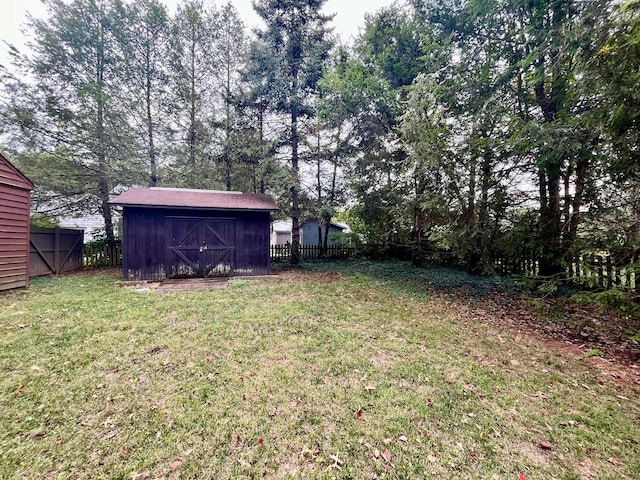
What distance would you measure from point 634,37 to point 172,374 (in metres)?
6.70

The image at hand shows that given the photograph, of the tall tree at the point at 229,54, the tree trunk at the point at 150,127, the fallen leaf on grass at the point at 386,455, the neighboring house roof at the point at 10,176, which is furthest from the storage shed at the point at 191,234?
the fallen leaf on grass at the point at 386,455

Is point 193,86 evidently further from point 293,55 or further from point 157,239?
point 157,239

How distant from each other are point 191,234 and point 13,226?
3.95 m

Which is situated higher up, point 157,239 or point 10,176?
point 10,176

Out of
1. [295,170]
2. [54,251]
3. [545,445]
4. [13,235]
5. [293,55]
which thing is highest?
[293,55]

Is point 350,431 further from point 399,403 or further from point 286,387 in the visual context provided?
point 286,387

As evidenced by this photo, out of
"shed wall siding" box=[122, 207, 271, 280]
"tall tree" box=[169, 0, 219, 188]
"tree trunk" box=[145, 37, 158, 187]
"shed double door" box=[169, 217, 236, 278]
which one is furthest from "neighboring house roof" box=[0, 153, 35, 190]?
"tall tree" box=[169, 0, 219, 188]

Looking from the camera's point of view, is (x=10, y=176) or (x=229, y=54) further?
(x=229, y=54)

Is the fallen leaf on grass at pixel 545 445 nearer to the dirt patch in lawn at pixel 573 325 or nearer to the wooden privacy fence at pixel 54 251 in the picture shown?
the dirt patch in lawn at pixel 573 325

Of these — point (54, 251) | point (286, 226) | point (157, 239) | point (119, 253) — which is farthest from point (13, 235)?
point (286, 226)

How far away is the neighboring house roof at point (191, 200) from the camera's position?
762cm

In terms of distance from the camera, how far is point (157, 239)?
799cm

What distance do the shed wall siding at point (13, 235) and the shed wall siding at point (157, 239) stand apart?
80.8 inches

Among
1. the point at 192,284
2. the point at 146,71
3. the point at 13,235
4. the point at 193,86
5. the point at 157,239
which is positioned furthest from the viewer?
the point at 193,86
